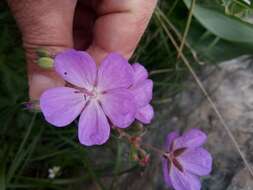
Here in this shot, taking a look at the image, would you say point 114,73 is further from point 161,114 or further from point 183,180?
point 161,114

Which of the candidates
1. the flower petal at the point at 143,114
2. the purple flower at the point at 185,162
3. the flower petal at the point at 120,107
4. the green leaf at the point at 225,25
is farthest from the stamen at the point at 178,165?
the green leaf at the point at 225,25

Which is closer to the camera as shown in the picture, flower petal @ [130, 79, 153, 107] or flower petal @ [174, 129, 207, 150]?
flower petal @ [130, 79, 153, 107]

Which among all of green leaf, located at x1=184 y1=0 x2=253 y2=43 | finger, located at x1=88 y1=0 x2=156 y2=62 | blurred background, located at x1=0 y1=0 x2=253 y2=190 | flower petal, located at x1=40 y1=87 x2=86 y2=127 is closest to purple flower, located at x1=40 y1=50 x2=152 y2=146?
flower petal, located at x1=40 y1=87 x2=86 y2=127

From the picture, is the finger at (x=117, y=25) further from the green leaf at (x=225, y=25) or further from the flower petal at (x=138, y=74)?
the green leaf at (x=225, y=25)

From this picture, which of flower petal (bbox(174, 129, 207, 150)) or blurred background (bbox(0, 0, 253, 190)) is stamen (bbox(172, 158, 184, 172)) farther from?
blurred background (bbox(0, 0, 253, 190))

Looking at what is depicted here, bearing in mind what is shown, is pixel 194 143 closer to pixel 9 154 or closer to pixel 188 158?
pixel 188 158
